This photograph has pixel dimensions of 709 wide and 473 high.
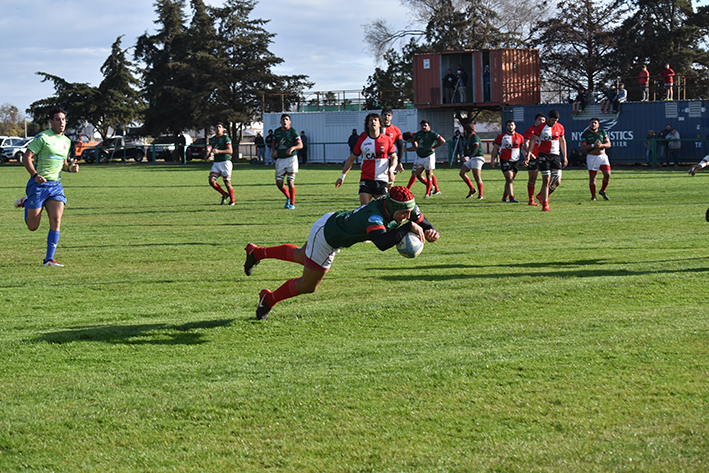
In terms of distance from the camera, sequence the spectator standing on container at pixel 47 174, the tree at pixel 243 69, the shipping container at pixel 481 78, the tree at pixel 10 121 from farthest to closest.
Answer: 1. the tree at pixel 10 121
2. the tree at pixel 243 69
3. the shipping container at pixel 481 78
4. the spectator standing on container at pixel 47 174

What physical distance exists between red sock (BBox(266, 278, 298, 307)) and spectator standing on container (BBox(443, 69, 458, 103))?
125 ft

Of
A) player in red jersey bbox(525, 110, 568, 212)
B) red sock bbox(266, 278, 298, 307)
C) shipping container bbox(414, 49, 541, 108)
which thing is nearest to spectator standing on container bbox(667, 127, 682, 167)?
shipping container bbox(414, 49, 541, 108)

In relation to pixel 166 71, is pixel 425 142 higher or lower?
lower

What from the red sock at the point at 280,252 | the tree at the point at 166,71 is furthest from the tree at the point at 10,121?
the red sock at the point at 280,252

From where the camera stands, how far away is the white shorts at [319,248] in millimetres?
6531

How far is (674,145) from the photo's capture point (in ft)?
110

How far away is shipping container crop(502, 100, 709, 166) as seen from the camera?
35250 millimetres

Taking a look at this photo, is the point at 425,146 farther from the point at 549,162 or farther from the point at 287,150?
the point at 287,150

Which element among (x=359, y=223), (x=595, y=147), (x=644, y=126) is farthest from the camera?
(x=644, y=126)

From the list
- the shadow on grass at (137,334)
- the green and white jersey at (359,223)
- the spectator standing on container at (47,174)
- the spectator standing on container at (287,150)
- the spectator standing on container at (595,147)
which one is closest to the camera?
the green and white jersey at (359,223)

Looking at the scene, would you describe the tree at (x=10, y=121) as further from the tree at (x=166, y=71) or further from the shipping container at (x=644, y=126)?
the shipping container at (x=644, y=126)

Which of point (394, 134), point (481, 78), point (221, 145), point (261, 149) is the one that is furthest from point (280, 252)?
point (261, 149)

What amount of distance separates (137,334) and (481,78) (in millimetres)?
39262

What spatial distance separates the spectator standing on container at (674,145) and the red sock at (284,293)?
99.6ft
